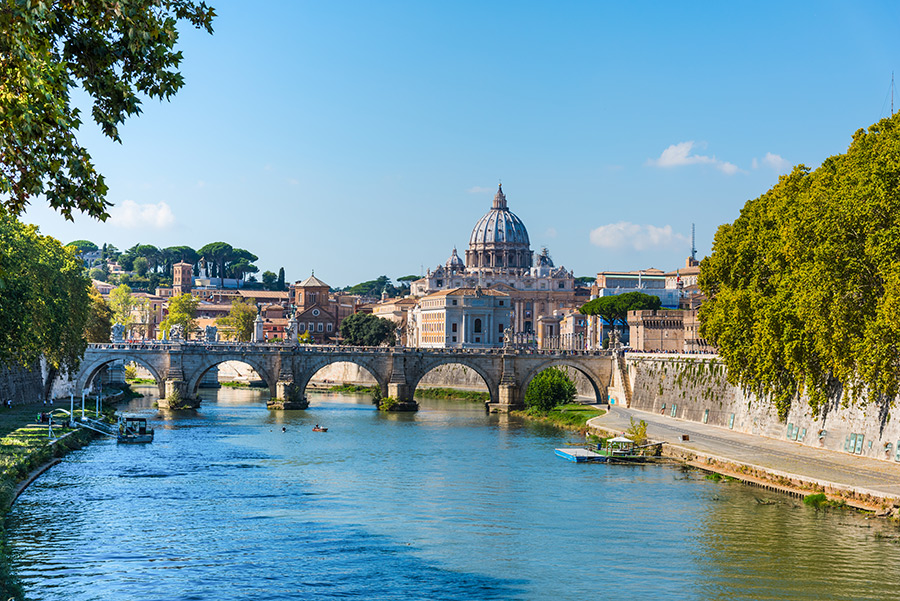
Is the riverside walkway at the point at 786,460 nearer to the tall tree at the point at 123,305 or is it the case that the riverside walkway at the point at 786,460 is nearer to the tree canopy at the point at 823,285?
the tree canopy at the point at 823,285

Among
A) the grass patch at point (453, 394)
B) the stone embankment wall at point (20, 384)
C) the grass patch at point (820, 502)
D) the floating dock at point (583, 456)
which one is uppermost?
the stone embankment wall at point (20, 384)

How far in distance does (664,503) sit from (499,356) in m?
46.2

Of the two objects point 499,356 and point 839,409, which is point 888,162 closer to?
point 839,409

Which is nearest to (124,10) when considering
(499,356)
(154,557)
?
(154,557)

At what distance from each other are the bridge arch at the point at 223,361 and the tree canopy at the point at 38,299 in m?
11.0

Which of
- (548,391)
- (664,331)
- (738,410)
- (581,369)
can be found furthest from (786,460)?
(664,331)

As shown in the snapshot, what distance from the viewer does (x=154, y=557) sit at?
2783 cm

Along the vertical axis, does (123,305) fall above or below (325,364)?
above

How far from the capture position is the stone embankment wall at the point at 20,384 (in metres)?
59.0

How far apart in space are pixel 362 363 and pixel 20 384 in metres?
26.6

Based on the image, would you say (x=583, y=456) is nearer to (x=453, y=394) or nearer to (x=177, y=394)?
(x=177, y=394)

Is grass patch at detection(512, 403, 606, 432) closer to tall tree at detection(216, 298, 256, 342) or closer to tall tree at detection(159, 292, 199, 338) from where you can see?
tall tree at detection(159, 292, 199, 338)

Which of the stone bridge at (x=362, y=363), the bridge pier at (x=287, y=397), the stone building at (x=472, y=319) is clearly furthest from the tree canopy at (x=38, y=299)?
the stone building at (x=472, y=319)

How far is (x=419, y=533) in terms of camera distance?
31.7 metres
